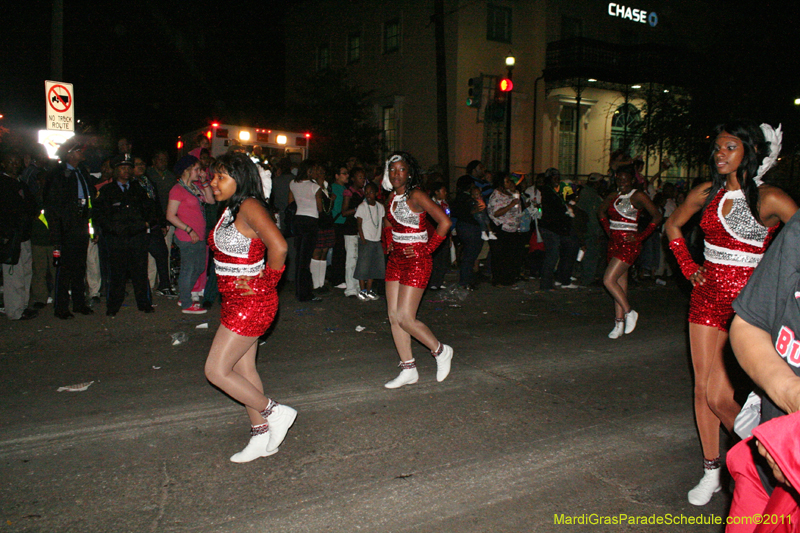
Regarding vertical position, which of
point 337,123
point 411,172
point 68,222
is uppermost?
point 337,123

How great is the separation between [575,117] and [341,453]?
24.0 meters

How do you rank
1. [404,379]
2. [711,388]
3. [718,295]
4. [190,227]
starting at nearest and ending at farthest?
[711,388] → [718,295] → [404,379] → [190,227]

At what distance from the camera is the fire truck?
48.5ft

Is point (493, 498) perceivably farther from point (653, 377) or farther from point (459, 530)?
point (653, 377)

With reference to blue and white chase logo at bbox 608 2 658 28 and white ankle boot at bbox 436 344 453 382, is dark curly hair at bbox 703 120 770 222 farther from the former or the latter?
blue and white chase logo at bbox 608 2 658 28

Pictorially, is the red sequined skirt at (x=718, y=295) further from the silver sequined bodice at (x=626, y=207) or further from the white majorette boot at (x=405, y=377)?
the silver sequined bodice at (x=626, y=207)

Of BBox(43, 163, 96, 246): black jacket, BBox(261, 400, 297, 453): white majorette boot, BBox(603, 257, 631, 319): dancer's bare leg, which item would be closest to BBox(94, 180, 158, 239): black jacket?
BBox(43, 163, 96, 246): black jacket

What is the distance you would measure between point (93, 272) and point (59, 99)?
467cm

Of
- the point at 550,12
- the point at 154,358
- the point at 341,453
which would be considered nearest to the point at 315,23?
the point at 550,12

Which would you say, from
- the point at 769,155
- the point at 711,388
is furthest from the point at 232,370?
the point at 769,155

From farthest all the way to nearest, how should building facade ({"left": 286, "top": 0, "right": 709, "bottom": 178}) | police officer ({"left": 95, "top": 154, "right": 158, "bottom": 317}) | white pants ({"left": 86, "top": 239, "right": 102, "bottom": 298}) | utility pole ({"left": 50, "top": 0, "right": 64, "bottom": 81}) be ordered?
building facade ({"left": 286, "top": 0, "right": 709, "bottom": 178}), utility pole ({"left": 50, "top": 0, "right": 64, "bottom": 81}), white pants ({"left": 86, "top": 239, "right": 102, "bottom": 298}), police officer ({"left": 95, "top": 154, "right": 158, "bottom": 317})

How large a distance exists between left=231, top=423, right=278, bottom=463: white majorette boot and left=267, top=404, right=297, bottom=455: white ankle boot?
3 cm

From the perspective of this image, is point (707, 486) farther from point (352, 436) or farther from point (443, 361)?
point (443, 361)

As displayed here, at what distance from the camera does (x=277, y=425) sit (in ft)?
12.8
